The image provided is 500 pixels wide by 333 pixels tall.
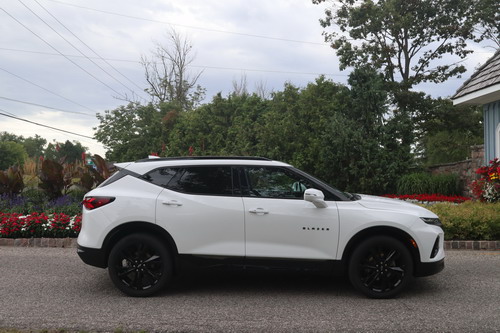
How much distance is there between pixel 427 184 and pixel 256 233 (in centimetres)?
1137

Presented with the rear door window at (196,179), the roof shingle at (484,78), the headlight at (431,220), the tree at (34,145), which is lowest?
the headlight at (431,220)

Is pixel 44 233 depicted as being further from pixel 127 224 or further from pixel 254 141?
pixel 254 141

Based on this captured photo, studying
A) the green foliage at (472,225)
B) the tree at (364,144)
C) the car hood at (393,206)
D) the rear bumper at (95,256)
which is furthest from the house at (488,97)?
the rear bumper at (95,256)

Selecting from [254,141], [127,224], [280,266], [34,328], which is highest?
[254,141]

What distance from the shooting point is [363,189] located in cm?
1519

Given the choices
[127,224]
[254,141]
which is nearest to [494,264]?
[127,224]

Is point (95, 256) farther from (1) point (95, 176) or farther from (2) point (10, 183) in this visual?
(2) point (10, 183)

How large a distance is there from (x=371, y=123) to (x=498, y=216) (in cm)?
771

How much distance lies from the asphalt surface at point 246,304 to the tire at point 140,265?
0.15 m

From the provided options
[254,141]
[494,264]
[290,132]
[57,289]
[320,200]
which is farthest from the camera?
[254,141]

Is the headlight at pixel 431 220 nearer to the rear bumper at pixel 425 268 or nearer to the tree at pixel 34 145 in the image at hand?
the rear bumper at pixel 425 268

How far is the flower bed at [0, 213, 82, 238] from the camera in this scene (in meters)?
8.83

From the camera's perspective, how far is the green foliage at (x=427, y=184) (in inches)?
578

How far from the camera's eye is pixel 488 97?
11695mm
